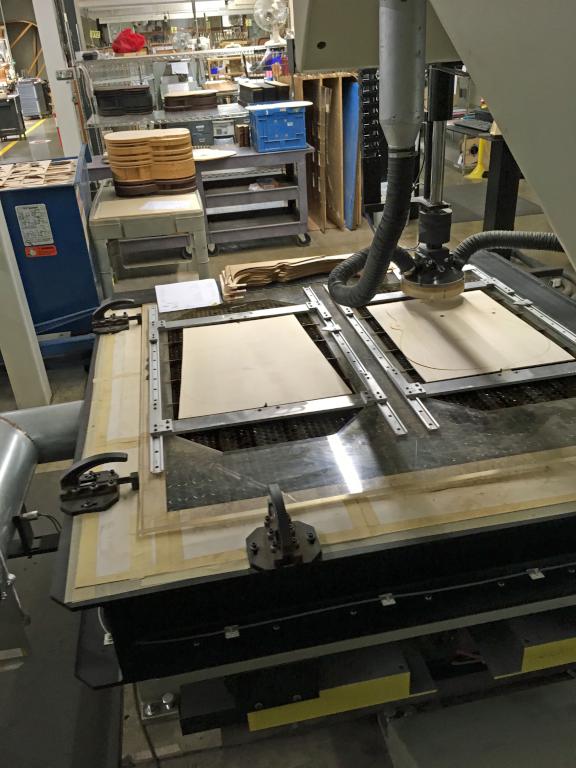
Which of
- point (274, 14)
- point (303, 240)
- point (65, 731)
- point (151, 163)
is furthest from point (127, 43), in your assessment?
point (65, 731)

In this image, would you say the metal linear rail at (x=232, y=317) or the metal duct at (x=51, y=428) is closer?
the metal duct at (x=51, y=428)

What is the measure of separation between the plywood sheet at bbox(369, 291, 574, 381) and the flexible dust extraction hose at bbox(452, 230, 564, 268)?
7.7 inches

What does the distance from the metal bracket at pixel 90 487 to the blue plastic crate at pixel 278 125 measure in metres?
3.69

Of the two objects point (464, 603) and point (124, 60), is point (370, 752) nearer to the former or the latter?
point (464, 603)

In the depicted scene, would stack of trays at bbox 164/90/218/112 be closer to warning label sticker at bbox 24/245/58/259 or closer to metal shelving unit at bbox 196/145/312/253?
Result: metal shelving unit at bbox 196/145/312/253

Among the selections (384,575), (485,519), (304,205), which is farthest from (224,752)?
(304,205)

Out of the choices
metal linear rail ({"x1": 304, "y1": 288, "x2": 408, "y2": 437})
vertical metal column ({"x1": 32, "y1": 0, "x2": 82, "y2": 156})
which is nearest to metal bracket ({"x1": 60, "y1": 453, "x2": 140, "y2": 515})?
metal linear rail ({"x1": 304, "y1": 288, "x2": 408, "y2": 437})

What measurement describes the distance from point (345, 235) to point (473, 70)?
4486 millimetres

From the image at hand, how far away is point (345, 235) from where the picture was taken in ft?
16.7

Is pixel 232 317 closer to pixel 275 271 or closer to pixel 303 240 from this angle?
pixel 275 271

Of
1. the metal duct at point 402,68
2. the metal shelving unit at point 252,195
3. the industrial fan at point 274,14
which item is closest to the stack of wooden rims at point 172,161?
the metal shelving unit at point 252,195

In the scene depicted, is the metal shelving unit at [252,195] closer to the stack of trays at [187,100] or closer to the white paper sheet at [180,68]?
the stack of trays at [187,100]

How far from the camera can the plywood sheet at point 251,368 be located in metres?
1.54

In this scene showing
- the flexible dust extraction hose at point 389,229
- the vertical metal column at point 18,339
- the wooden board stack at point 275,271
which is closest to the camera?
the flexible dust extraction hose at point 389,229
